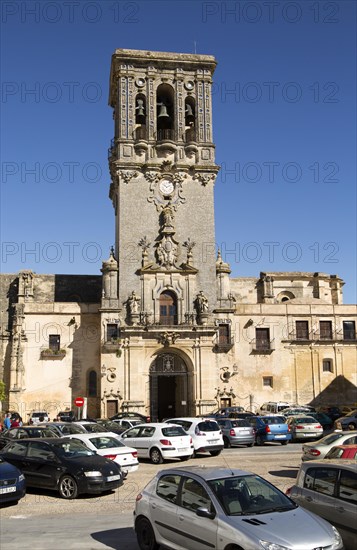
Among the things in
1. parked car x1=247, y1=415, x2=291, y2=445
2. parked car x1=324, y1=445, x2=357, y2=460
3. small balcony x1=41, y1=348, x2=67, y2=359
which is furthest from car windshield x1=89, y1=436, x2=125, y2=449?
small balcony x1=41, y1=348, x2=67, y2=359

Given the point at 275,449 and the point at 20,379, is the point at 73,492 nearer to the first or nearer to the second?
the point at 275,449

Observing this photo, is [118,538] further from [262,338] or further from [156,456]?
[262,338]

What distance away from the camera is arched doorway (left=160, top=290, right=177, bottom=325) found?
136ft

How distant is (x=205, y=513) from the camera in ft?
28.2

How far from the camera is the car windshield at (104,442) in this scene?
17.4 metres

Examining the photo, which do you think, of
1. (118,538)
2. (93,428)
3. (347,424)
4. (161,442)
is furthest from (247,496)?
(347,424)

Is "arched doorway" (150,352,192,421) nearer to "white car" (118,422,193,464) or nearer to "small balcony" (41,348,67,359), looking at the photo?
"small balcony" (41,348,67,359)

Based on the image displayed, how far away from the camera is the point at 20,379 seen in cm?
4119

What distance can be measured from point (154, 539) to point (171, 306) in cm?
3239

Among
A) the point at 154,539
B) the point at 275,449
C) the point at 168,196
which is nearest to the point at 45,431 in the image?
the point at 275,449

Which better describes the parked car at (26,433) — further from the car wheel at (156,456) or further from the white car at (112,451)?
the car wheel at (156,456)

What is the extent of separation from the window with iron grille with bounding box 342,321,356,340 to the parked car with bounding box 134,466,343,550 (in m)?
37.0

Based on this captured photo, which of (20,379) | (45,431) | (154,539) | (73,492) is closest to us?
(154,539)

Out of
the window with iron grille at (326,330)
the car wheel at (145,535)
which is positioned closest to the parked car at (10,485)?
the car wheel at (145,535)
